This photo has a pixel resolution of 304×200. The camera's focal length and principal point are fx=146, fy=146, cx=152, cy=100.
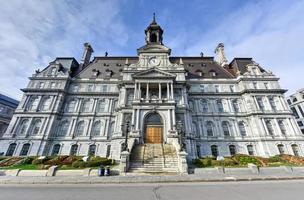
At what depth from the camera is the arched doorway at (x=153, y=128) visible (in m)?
23.4

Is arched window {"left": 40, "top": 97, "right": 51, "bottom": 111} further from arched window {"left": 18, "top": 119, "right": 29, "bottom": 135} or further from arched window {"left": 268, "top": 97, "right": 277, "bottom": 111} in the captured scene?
arched window {"left": 268, "top": 97, "right": 277, "bottom": 111}

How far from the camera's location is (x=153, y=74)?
92.2 feet

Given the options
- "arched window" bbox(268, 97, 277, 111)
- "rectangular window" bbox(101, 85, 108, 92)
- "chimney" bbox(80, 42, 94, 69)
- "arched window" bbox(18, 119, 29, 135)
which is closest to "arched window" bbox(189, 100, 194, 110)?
"arched window" bbox(268, 97, 277, 111)

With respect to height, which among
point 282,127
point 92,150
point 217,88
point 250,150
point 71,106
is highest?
point 217,88

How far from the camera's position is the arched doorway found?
23.4 meters

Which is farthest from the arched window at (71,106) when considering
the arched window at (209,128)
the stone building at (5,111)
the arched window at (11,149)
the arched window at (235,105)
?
the arched window at (235,105)

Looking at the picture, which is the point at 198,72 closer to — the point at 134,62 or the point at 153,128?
the point at 134,62

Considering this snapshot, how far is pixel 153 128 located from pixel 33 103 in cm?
2633

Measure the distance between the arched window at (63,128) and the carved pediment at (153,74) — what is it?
55.8ft

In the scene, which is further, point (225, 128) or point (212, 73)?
point (212, 73)

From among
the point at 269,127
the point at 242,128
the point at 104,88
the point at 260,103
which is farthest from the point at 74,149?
the point at 260,103

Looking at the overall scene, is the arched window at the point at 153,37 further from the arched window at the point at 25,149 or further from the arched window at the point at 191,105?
the arched window at the point at 25,149

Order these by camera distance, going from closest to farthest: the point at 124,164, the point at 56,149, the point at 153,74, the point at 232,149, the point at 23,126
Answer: the point at 124,164
the point at 56,149
the point at 232,149
the point at 153,74
the point at 23,126

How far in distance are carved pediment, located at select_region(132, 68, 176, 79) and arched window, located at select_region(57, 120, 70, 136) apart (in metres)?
17.0
